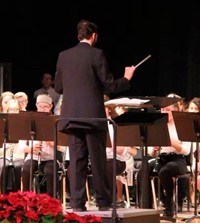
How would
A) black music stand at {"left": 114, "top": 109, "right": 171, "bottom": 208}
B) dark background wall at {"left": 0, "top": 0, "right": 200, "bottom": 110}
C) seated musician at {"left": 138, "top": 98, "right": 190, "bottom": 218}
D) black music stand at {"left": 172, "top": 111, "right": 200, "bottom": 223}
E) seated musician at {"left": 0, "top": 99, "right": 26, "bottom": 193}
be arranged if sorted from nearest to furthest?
black music stand at {"left": 114, "top": 109, "right": 171, "bottom": 208} → black music stand at {"left": 172, "top": 111, "right": 200, "bottom": 223} → seated musician at {"left": 138, "top": 98, "right": 190, "bottom": 218} → seated musician at {"left": 0, "top": 99, "right": 26, "bottom": 193} → dark background wall at {"left": 0, "top": 0, "right": 200, "bottom": 110}

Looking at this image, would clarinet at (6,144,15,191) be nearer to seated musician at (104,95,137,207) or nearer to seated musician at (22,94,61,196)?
seated musician at (22,94,61,196)

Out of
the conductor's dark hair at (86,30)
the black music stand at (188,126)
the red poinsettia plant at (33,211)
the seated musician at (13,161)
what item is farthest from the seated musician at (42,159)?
the red poinsettia plant at (33,211)

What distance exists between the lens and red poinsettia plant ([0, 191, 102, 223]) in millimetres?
5000

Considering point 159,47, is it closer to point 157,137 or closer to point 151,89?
point 151,89

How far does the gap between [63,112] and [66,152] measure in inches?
95.8

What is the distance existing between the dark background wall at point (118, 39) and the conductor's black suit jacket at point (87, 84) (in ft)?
19.8

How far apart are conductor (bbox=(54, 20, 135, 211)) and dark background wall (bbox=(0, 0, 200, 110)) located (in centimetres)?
601

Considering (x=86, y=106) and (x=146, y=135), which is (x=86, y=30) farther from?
(x=146, y=135)

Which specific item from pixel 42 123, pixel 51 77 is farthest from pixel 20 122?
pixel 51 77

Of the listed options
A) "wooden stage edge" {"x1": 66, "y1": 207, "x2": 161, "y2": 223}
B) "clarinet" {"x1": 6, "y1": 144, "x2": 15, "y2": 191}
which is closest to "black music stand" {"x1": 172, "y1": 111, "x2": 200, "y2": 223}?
"wooden stage edge" {"x1": 66, "y1": 207, "x2": 161, "y2": 223}

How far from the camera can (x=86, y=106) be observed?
21.7 ft

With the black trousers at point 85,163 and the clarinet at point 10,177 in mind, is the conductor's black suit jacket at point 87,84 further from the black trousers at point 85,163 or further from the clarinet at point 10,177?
the clarinet at point 10,177

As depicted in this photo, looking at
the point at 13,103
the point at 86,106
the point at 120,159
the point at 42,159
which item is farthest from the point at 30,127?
the point at 86,106

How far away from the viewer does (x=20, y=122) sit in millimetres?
7980
